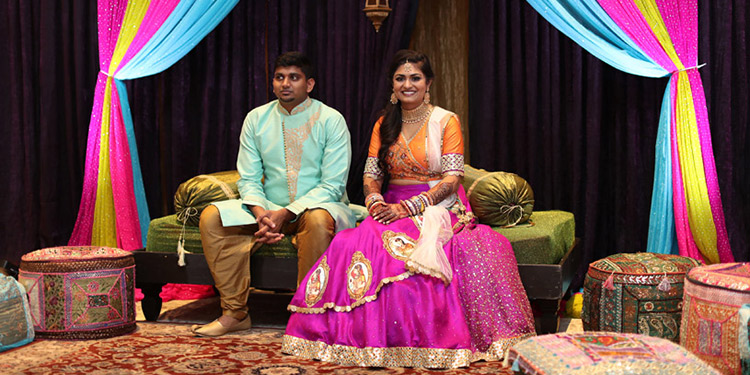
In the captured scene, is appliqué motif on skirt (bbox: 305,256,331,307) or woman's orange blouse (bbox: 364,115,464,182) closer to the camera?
appliqué motif on skirt (bbox: 305,256,331,307)

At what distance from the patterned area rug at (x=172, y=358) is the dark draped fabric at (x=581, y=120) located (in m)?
1.69

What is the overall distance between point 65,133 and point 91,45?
0.63m

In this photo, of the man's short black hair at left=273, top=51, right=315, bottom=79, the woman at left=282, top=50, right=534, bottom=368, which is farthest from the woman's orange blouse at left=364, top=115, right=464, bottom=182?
the man's short black hair at left=273, top=51, right=315, bottom=79

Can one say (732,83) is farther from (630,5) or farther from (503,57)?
(503,57)

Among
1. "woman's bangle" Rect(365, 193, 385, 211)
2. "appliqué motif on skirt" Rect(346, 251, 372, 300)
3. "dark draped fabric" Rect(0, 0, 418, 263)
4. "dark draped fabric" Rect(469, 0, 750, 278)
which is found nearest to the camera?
"appliqué motif on skirt" Rect(346, 251, 372, 300)

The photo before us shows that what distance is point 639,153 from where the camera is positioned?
482 cm

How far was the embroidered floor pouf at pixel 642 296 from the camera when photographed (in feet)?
11.7

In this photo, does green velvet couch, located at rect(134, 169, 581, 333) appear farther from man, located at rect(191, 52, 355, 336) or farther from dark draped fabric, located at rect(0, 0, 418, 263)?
dark draped fabric, located at rect(0, 0, 418, 263)

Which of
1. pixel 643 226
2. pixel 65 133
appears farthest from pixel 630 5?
pixel 65 133

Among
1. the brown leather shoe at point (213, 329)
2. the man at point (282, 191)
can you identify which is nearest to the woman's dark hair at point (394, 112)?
the man at point (282, 191)

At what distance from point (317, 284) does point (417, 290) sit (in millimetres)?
484

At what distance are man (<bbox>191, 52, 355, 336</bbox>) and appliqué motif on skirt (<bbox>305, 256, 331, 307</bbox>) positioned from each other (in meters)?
0.24

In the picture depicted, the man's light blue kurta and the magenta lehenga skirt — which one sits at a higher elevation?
the man's light blue kurta

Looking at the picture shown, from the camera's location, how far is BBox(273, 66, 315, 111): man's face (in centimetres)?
446
